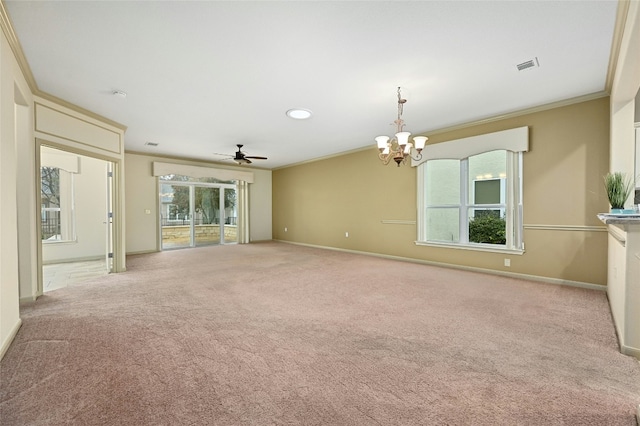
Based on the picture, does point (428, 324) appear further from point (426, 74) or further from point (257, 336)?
point (426, 74)

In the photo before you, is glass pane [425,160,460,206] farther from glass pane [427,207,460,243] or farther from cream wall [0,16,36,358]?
cream wall [0,16,36,358]

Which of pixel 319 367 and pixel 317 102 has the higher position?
pixel 317 102

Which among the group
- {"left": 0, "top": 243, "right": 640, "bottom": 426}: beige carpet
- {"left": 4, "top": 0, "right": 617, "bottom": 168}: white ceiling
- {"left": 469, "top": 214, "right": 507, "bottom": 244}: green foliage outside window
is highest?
{"left": 4, "top": 0, "right": 617, "bottom": 168}: white ceiling

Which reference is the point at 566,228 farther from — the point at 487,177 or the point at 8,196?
the point at 8,196

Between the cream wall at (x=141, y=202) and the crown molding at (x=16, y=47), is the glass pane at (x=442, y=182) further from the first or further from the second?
the cream wall at (x=141, y=202)

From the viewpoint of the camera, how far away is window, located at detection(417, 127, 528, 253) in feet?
14.6

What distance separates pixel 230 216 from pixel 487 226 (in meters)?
7.33

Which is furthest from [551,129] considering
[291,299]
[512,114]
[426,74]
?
Result: [291,299]

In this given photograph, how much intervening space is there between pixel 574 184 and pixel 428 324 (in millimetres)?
3200

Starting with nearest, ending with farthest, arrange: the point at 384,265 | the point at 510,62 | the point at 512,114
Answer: the point at 510,62 < the point at 512,114 < the point at 384,265

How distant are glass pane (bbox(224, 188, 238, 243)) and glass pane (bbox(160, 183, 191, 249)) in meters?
1.18

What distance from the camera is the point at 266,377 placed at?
180 cm

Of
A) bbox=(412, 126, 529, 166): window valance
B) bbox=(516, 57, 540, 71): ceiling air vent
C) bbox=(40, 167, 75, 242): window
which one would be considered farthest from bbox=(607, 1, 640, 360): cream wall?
bbox=(40, 167, 75, 242): window

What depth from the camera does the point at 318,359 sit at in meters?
2.02
